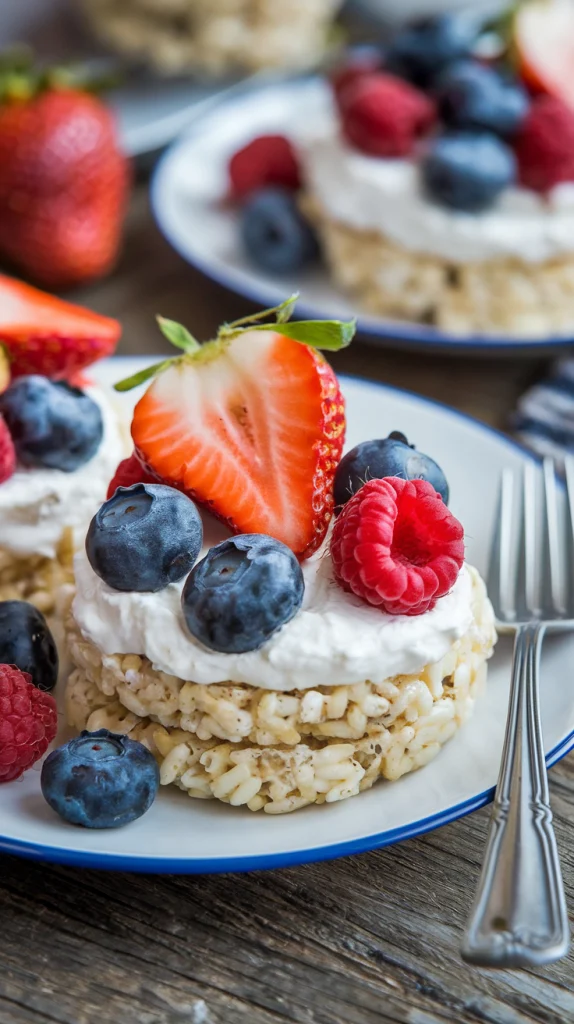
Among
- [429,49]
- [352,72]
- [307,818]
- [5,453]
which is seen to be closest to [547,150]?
[429,49]

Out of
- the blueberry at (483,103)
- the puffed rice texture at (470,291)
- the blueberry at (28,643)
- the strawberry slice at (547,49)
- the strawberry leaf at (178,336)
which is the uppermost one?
the strawberry slice at (547,49)

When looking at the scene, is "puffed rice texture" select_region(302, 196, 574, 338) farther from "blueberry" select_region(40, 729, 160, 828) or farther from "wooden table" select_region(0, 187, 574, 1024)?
"blueberry" select_region(40, 729, 160, 828)

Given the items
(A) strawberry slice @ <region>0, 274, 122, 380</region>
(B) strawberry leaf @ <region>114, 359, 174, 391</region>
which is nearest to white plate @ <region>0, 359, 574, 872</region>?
(B) strawberry leaf @ <region>114, 359, 174, 391</region>

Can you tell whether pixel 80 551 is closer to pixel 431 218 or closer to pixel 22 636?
pixel 22 636

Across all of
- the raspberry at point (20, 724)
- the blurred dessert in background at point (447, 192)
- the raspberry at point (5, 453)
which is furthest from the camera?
the blurred dessert in background at point (447, 192)

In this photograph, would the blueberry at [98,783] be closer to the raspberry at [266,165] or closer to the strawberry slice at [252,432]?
the strawberry slice at [252,432]

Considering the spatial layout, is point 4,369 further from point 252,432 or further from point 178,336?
point 252,432

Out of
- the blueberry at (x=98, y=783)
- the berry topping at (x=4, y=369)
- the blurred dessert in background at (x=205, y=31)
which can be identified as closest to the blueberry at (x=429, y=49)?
the blurred dessert in background at (x=205, y=31)
